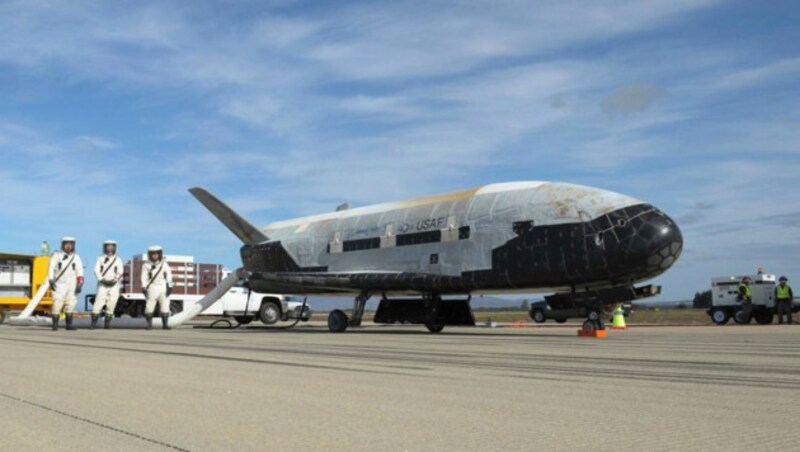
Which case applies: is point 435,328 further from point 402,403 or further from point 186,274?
point 186,274

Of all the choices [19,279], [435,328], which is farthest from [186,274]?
[435,328]

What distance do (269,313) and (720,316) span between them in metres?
18.3

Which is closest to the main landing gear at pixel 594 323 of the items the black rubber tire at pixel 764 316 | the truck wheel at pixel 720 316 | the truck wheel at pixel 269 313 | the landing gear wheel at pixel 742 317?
the landing gear wheel at pixel 742 317

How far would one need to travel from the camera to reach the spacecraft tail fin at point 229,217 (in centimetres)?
2548

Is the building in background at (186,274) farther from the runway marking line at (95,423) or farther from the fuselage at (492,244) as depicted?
the runway marking line at (95,423)

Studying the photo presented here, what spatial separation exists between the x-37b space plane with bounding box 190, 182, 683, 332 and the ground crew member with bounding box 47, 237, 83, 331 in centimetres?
502

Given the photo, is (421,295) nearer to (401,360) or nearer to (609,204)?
(609,204)

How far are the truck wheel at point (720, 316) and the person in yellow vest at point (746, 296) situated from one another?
3.56ft

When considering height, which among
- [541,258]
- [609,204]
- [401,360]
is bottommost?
[401,360]

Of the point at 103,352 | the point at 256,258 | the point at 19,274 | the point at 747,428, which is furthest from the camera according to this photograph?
the point at 19,274

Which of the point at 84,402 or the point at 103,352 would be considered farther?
the point at 103,352

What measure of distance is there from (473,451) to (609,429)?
98cm

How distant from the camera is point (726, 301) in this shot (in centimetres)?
3097

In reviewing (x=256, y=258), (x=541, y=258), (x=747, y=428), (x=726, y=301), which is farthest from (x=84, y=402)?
(x=726, y=301)
